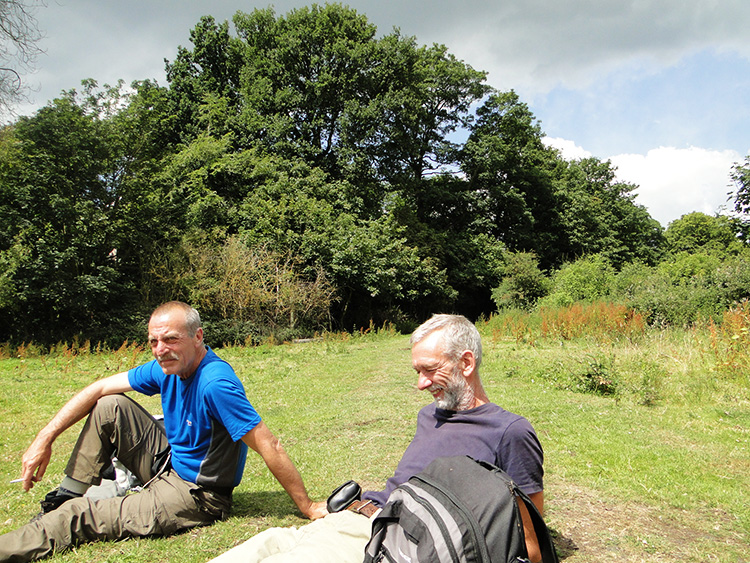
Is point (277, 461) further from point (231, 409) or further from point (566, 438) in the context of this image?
point (566, 438)

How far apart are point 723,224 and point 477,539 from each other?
53890mm

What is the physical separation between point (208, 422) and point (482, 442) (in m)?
1.70

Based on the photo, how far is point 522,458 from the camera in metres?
2.14

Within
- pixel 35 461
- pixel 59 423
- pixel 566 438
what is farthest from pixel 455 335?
pixel 566 438

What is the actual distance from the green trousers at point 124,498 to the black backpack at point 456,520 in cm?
178

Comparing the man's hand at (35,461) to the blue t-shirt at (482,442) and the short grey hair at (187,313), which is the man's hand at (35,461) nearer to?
the short grey hair at (187,313)

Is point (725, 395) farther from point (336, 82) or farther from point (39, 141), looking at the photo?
point (336, 82)

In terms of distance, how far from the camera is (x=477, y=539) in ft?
5.67

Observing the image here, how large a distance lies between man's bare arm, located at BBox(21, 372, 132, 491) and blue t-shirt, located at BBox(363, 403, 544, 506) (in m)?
1.98

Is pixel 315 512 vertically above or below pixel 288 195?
below

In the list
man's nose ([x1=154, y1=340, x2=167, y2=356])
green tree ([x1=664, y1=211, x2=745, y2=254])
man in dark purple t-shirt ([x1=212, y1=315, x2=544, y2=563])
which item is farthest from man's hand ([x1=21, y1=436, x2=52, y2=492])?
green tree ([x1=664, y1=211, x2=745, y2=254])

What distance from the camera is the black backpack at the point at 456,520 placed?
1.74 m

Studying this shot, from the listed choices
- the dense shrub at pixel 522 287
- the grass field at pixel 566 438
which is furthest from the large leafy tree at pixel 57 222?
the dense shrub at pixel 522 287

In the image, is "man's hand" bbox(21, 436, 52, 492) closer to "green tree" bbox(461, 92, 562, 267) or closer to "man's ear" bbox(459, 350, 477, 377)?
"man's ear" bbox(459, 350, 477, 377)
